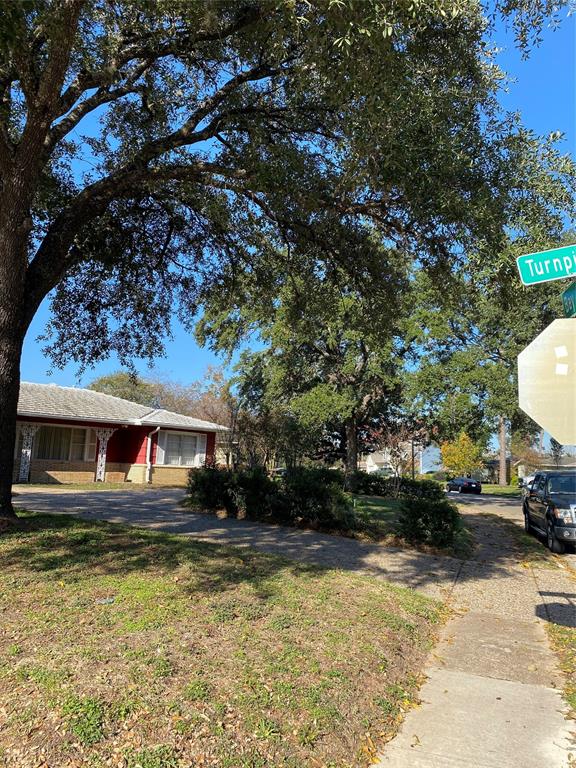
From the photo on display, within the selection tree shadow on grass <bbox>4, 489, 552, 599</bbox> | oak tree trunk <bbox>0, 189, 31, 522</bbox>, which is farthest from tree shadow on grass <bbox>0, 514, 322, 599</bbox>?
oak tree trunk <bbox>0, 189, 31, 522</bbox>

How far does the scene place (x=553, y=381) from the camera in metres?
4.39

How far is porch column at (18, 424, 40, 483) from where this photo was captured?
21.2 metres

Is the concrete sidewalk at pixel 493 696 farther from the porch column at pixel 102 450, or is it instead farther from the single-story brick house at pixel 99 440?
the porch column at pixel 102 450

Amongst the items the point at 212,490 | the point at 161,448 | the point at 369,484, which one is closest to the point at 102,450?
the point at 161,448

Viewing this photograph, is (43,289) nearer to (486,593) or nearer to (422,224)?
(422,224)

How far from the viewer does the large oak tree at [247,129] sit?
639cm

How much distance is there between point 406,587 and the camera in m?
7.51

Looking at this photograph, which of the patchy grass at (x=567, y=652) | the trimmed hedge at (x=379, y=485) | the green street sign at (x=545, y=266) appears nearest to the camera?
the patchy grass at (x=567, y=652)

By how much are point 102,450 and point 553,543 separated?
18532mm

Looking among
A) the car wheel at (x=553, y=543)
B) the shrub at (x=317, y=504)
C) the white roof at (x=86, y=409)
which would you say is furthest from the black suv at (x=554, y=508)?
the white roof at (x=86, y=409)

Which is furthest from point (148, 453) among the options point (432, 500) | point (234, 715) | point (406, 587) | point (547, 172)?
point (234, 715)

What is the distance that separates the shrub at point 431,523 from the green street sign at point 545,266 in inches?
256

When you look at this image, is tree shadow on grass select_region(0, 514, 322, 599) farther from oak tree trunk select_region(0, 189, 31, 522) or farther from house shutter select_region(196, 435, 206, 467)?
house shutter select_region(196, 435, 206, 467)

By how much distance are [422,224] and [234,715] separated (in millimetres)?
6404
